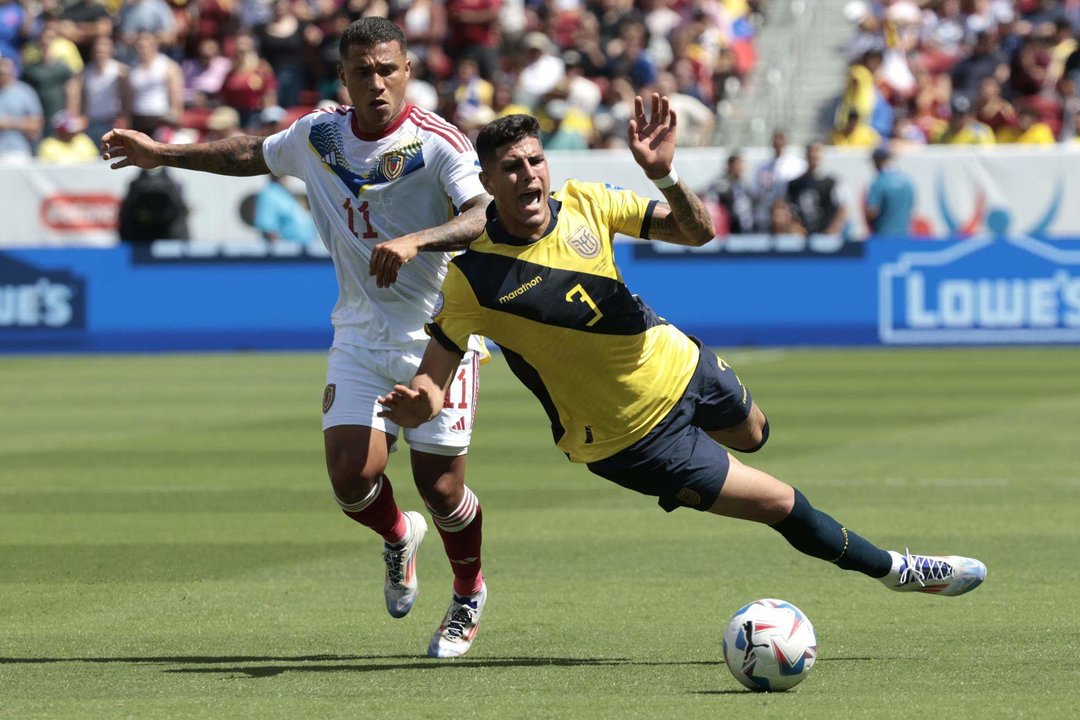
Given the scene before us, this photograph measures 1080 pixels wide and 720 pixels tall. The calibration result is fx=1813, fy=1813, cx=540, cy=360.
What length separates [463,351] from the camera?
6.75 metres

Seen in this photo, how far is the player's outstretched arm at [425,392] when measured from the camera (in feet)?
→ 21.1

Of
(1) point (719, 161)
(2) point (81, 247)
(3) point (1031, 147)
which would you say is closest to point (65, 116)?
(2) point (81, 247)

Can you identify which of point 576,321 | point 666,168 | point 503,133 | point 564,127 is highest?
point 503,133

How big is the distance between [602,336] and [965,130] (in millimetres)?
18131

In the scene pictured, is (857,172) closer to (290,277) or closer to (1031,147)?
(1031,147)

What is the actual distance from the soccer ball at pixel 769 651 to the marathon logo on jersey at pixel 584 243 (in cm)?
147

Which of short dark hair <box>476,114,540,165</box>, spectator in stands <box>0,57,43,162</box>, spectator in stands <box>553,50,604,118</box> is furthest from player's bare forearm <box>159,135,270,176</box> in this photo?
spectator in stands <box>0,57,43,162</box>

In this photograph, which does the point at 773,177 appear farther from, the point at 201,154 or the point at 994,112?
the point at 201,154

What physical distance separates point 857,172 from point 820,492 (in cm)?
1225

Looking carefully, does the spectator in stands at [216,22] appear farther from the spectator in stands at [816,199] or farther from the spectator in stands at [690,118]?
the spectator in stands at [816,199]

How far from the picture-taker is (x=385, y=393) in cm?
765

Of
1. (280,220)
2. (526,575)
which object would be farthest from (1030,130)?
(526,575)

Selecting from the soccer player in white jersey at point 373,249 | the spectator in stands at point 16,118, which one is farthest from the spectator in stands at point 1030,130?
the soccer player in white jersey at point 373,249

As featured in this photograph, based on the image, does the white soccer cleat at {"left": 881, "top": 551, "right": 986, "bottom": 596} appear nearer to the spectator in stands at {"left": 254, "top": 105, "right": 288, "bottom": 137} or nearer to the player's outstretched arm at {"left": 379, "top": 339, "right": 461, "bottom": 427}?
the player's outstretched arm at {"left": 379, "top": 339, "right": 461, "bottom": 427}
